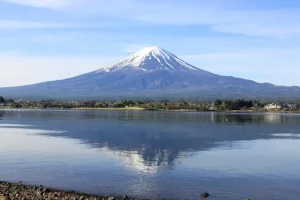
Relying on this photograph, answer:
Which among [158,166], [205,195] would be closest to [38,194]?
[205,195]

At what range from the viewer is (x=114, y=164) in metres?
16.3

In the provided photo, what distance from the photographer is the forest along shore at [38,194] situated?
1080cm

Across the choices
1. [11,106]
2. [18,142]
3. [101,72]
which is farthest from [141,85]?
[18,142]

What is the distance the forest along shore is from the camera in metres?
10.8

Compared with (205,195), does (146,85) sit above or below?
above

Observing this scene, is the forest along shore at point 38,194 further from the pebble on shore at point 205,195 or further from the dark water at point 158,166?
the pebble on shore at point 205,195

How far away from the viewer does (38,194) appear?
1110 centimetres

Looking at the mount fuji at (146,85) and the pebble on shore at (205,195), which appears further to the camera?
the mount fuji at (146,85)

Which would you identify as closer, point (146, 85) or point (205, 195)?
point (205, 195)

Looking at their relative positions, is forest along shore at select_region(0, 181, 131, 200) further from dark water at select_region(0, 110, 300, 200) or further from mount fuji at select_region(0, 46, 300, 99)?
mount fuji at select_region(0, 46, 300, 99)

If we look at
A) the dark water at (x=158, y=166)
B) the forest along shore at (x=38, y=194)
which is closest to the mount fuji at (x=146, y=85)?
the dark water at (x=158, y=166)

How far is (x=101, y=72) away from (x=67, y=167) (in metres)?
183

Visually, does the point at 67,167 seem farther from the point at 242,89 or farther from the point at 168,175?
the point at 242,89

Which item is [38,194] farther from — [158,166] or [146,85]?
[146,85]
